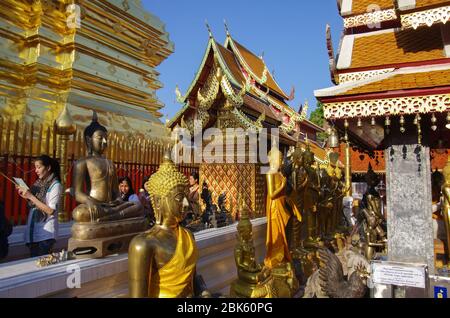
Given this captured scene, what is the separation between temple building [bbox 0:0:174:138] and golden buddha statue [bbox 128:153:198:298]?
6.68 metres

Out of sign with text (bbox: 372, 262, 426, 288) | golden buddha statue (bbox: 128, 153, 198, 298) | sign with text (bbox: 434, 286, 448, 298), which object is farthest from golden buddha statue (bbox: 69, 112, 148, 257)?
sign with text (bbox: 434, 286, 448, 298)

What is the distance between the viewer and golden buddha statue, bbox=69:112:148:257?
3314mm

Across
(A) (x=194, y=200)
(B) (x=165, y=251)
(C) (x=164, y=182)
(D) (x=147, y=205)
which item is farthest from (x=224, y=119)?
(B) (x=165, y=251)

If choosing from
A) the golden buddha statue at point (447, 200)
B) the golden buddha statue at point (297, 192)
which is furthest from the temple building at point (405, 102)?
the golden buddha statue at point (297, 192)

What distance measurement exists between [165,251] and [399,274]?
313 cm

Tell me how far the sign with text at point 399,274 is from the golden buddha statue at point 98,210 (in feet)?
9.57

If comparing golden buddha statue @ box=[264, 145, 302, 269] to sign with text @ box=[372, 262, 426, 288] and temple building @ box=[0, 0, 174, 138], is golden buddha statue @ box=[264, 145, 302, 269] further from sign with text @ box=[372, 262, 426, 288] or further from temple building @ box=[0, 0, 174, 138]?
temple building @ box=[0, 0, 174, 138]

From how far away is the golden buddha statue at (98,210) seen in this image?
10.9ft

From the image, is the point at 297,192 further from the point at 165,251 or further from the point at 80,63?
the point at 80,63

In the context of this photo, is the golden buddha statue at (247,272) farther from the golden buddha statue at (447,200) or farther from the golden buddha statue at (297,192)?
the golden buddha statue at (447,200)

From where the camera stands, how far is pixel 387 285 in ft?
14.0

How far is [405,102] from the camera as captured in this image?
3.87 metres
